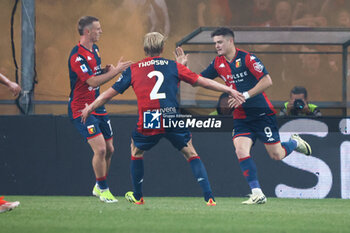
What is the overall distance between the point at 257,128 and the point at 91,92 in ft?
6.92

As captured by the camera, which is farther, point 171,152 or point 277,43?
point 277,43

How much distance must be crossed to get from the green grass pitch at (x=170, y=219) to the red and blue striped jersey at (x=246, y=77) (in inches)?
47.6

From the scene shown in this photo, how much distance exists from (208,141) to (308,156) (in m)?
1.40

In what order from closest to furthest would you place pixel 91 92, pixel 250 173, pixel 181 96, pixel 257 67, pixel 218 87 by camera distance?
pixel 218 87
pixel 250 173
pixel 257 67
pixel 91 92
pixel 181 96

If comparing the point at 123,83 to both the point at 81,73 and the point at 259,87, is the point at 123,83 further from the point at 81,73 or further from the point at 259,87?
the point at 259,87

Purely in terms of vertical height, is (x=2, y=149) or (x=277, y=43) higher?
(x=277, y=43)

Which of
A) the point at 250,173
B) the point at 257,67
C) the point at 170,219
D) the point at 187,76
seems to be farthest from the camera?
the point at 257,67

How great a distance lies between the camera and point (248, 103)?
792 cm

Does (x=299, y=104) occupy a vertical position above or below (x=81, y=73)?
below

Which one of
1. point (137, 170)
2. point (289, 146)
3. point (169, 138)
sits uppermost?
point (169, 138)

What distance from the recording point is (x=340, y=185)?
9531mm

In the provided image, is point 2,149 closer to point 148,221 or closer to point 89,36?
point 89,36

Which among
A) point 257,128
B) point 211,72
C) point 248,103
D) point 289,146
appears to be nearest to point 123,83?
point 211,72

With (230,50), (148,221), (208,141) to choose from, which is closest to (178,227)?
(148,221)
